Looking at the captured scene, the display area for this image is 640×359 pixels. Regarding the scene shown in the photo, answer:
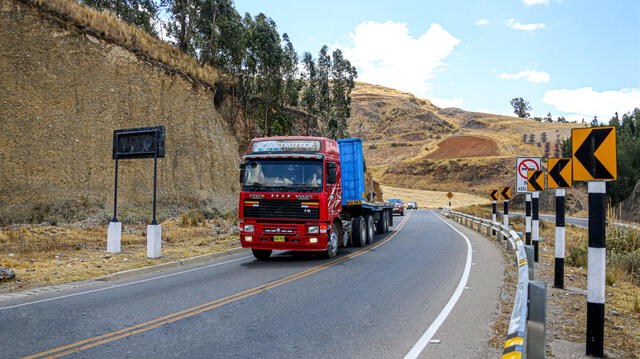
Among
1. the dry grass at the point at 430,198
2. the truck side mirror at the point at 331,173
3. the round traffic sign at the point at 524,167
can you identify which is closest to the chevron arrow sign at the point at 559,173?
the round traffic sign at the point at 524,167

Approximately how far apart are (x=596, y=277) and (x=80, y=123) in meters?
25.4

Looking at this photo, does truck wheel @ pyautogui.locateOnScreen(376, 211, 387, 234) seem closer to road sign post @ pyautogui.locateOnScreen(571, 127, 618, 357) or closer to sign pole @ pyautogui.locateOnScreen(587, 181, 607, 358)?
road sign post @ pyautogui.locateOnScreen(571, 127, 618, 357)

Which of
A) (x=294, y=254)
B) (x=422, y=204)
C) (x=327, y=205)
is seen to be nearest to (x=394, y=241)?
(x=294, y=254)

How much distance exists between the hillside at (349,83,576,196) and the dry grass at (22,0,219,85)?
69.1 meters

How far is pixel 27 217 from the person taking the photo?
20.9m

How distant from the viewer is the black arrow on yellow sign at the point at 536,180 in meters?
14.1

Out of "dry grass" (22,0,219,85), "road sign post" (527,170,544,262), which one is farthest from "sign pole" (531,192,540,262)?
"dry grass" (22,0,219,85)

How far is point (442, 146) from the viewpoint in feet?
395

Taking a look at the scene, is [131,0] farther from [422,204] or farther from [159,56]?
[422,204]

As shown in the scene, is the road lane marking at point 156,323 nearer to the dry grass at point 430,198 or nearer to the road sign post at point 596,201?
the road sign post at point 596,201

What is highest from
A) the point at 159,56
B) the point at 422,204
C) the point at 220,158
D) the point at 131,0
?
the point at 131,0

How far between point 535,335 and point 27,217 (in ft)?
73.0

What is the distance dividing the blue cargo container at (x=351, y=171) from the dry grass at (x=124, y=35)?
17978 millimetres

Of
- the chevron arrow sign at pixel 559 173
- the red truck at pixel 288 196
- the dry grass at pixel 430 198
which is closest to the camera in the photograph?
the chevron arrow sign at pixel 559 173
